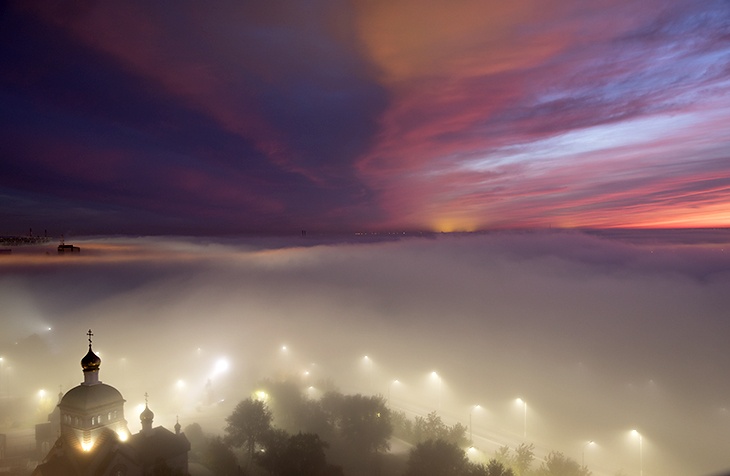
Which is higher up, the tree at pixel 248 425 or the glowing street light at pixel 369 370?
the tree at pixel 248 425

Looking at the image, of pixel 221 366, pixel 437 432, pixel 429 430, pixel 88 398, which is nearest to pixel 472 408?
pixel 437 432

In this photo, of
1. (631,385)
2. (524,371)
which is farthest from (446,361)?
(631,385)

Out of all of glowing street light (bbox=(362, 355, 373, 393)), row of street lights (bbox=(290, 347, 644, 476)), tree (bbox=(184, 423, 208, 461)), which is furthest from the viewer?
glowing street light (bbox=(362, 355, 373, 393))

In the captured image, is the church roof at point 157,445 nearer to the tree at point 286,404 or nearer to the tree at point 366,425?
the tree at point 286,404

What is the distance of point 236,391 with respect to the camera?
50.1m

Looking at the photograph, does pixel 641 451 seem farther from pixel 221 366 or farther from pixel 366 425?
pixel 221 366

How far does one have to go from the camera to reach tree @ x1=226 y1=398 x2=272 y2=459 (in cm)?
3319

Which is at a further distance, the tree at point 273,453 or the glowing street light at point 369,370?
the glowing street light at point 369,370

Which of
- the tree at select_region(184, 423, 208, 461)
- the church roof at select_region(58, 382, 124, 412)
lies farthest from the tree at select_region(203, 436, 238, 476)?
the church roof at select_region(58, 382, 124, 412)

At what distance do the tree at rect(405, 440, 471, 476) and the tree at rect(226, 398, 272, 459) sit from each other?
1303cm

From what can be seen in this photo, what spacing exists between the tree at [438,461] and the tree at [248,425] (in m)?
13.0

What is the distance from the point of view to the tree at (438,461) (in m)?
27.6

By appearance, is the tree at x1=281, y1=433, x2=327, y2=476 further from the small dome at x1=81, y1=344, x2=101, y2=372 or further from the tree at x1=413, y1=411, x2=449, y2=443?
the small dome at x1=81, y1=344, x2=101, y2=372

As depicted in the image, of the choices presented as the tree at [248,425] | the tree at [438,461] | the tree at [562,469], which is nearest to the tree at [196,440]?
the tree at [248,425]
